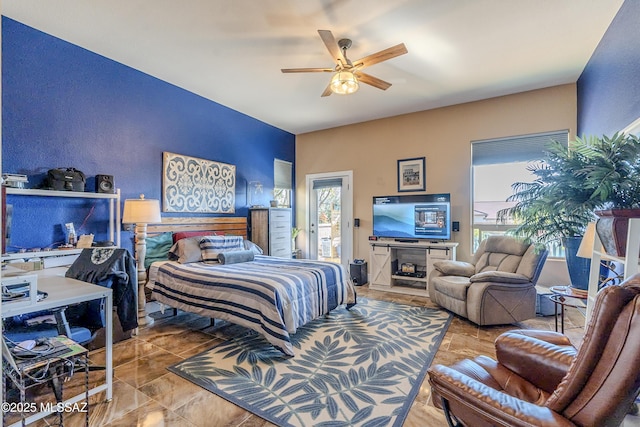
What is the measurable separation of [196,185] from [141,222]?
1141 millimetres

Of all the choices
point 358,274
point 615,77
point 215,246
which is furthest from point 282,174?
point 615,77

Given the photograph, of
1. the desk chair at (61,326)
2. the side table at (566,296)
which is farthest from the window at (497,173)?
the desk chair at (61,326)

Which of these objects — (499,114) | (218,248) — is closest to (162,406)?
(218,248)

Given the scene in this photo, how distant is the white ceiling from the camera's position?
2.70m

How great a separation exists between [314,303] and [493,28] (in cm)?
310

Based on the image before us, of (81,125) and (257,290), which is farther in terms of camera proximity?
(81,125)

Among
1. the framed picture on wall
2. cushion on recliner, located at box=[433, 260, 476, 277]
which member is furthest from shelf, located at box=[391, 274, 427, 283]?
the framed picture on wall

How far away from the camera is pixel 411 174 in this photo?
17.2 feet

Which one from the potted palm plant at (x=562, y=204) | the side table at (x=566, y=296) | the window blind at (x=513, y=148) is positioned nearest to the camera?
the potted palm plant at (x=562, y=204)

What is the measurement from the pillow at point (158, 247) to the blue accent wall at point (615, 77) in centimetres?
475

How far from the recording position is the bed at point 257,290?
2.74 m

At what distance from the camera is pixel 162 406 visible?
210 cm

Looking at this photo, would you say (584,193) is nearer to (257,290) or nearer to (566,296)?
(566,296)

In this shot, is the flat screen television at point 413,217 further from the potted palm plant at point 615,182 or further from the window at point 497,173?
the potted palm plant at point 615,182
